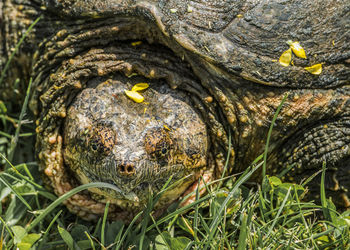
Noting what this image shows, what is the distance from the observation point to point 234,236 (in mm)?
2834

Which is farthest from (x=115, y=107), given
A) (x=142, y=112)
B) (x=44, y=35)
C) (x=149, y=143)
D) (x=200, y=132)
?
(x=44, y=35)

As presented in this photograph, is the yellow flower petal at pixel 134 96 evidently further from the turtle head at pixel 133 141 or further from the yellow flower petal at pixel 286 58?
the yellow flower petal at pixel 286 58

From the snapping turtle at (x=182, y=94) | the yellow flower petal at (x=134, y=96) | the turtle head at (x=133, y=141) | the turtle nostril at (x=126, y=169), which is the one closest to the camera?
the turtle nostril at (x=126, y=169)

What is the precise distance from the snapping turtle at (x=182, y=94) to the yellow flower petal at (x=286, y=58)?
0.03 metres

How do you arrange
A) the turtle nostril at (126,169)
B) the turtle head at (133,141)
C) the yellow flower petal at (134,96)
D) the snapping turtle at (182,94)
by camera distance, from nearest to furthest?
1. the turtle nostril at (126,169)
2. the turtle head at (133,141)
3. the snapping turtle at (182,94)
4. the yellow flower petal at (134,96)

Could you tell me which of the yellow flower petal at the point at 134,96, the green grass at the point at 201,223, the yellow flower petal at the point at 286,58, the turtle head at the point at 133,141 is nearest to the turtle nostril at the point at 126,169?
the turtle head at the point at 133,141

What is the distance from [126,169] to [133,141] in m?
0.20

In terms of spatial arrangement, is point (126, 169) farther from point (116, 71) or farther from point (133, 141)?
point (116, 71)

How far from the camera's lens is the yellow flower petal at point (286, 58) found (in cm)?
285

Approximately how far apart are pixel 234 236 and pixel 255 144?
65 cm

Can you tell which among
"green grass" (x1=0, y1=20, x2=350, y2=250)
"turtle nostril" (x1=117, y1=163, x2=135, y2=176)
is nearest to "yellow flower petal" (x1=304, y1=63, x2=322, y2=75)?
"green grass" (x1=0, y1=20, x2=350, y2=250)

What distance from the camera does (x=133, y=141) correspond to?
2.69 meters

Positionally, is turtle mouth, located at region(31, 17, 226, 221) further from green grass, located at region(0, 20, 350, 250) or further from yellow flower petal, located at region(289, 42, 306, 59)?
yellow flower petal, located at region(289, 42, 306, 59)

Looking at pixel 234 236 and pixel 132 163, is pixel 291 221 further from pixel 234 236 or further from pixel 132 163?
pixel 132 163
